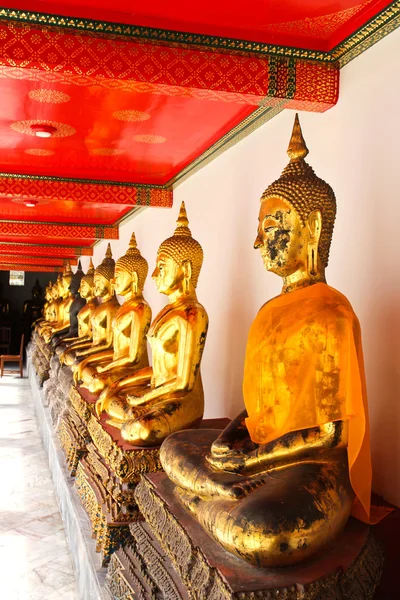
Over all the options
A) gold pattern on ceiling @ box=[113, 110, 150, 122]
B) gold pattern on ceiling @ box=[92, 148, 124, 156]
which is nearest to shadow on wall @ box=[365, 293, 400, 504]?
gold pattern on ceiling @ box=[113, 110, 150, 122]

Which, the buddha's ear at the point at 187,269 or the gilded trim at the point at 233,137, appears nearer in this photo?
the gilded trim at the point at 233,137

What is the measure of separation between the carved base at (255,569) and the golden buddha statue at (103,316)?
331 cm

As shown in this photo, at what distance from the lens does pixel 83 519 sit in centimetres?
373

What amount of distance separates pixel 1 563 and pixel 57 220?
5121 mm

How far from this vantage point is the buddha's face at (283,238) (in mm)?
2258

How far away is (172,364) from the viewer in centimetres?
340

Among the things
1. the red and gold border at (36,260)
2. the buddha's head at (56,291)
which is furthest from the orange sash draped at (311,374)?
the red and gold border at (36,260)

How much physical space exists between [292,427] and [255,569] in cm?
50

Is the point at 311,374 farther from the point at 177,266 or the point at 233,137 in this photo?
→ the point at 233,137

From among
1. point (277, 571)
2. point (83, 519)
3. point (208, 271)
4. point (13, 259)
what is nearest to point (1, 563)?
point (83, 519)

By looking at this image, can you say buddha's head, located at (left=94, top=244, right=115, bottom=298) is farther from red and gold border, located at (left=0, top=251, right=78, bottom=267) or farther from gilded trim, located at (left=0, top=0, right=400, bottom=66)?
red and gold border, located at (left=0, top=251, right=78, bottom=267)

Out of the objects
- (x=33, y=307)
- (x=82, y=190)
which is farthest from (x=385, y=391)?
(x=33, y=307)

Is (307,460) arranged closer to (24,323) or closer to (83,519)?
(83,519)

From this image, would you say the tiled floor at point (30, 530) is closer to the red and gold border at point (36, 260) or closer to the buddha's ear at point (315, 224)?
the buddha's ear at point (315, 224)
